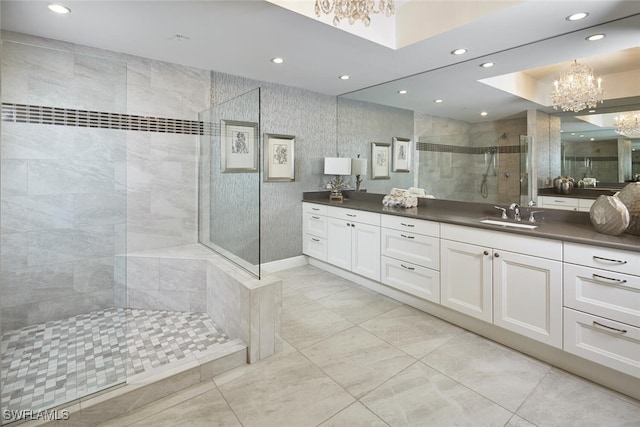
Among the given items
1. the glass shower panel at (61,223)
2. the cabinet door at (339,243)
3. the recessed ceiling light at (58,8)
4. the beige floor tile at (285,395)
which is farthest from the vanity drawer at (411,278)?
the recessed ceiling light at (58,8)

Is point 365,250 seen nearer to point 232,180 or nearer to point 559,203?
point 232,180

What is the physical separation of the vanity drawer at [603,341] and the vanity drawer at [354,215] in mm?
1687

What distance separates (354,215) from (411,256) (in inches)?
33.1

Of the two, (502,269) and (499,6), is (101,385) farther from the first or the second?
(499,6)

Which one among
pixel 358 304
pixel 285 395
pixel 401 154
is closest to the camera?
pixel 285 395

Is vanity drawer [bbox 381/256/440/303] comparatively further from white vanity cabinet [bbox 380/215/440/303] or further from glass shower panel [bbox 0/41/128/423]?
glass shower panel [bbox 0/41/128/423]

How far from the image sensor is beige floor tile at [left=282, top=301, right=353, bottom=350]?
7.91ft

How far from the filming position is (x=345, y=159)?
13.6ft

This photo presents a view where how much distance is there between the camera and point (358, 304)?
304cm

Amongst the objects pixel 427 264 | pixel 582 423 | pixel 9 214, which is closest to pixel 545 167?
pixel 427 264

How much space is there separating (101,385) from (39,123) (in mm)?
1873

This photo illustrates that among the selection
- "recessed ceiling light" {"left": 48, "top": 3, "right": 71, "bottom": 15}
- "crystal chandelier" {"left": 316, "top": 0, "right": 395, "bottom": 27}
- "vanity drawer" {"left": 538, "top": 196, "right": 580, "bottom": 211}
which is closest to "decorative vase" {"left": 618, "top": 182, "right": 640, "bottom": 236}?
"vanity drawer" {"left": 538, "top": 196, "right": 580, "bottom": 211}

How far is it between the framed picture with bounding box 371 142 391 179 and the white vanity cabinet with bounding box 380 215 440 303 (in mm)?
1006

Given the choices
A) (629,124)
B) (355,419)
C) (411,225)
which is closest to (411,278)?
(411,225)
